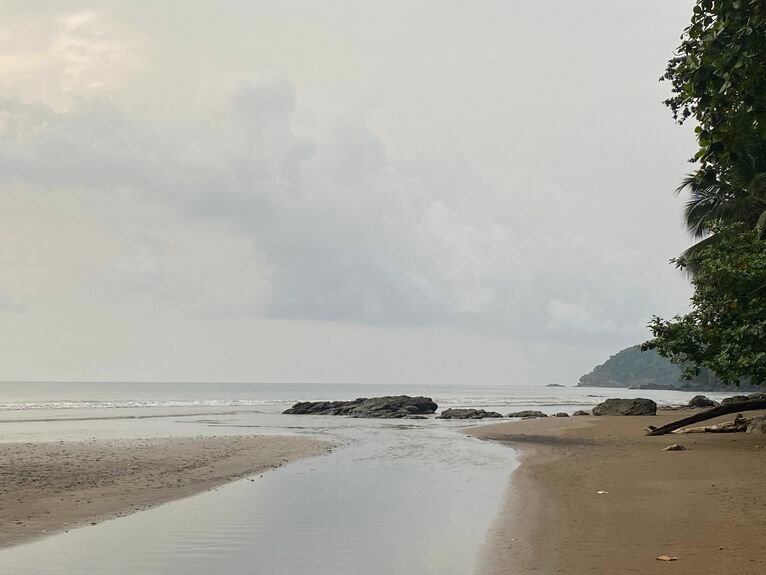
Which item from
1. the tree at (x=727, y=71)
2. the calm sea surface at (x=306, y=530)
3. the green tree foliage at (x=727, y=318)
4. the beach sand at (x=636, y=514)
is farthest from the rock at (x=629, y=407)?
the tree at (x=727, y=71)

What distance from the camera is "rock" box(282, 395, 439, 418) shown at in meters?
58.2

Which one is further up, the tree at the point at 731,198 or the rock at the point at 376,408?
the tree at the point at 731,198

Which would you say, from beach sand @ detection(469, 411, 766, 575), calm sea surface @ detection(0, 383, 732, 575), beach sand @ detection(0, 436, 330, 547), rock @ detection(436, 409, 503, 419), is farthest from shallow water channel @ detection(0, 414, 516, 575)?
rock @ detection(436, 409, 503, 419)

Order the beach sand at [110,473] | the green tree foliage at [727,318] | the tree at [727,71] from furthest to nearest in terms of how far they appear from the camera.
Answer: the green tree foliage at [727,318] → the beach sand at [110,473] → the tree at [727,71]

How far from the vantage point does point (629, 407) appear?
162 ft

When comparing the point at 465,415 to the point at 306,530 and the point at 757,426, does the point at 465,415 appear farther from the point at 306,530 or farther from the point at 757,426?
the point at 306,530

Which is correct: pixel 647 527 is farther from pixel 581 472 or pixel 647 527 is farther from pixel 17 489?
pixel 17 489

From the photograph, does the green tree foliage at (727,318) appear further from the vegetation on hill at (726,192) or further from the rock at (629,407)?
the rock at (629,407)

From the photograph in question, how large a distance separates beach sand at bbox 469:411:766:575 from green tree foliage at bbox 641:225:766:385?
295cm

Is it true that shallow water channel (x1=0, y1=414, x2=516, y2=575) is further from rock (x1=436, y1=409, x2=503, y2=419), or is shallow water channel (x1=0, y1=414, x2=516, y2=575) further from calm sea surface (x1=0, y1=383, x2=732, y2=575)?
rock (x1=436, y1=409, x2=503, y2=419)

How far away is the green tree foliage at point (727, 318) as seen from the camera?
719 inches

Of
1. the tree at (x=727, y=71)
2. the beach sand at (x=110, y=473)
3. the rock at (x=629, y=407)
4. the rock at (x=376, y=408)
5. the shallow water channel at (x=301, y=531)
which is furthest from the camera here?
the rock at (x=376, y=408)

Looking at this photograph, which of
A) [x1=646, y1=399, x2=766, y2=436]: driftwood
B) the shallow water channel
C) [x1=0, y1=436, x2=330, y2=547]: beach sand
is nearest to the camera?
the shallow water channel

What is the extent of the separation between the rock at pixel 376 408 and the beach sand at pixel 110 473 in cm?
2737
